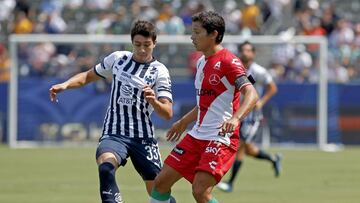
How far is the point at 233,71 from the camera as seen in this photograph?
10555 mm

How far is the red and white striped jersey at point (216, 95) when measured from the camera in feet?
34.9

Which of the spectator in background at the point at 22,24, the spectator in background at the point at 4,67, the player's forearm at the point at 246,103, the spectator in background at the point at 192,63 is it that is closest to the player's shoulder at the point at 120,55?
the player's forearm at the point at 246,103

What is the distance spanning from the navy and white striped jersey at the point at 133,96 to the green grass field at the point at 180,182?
3169 mm

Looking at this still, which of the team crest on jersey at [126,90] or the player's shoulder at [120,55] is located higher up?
the player's shoulder at [120,55]

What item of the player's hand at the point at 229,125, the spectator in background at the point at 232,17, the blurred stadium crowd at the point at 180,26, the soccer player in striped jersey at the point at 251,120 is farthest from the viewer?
the spectator in background at the point at 232,17

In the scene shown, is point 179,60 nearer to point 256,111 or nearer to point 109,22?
point 109,22

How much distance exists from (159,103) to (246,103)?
3.98ft

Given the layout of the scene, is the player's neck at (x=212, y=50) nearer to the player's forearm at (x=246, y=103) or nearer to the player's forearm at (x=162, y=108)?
the player's forearm at (x=246, y=103)

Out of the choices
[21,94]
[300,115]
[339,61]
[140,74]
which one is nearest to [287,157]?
[300,115]

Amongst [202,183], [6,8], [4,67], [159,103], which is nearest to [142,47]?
[159,103]

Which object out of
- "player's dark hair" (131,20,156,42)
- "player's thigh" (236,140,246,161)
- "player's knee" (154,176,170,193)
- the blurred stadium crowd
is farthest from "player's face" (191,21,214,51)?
the blurred stadium crowd

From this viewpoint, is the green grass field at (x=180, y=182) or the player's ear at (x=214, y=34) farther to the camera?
the green grass field at (x=180, y=182)

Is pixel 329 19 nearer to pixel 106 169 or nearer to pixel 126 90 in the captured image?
pixel 126 90

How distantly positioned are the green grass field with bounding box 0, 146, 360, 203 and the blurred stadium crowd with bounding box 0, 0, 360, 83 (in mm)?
3194
